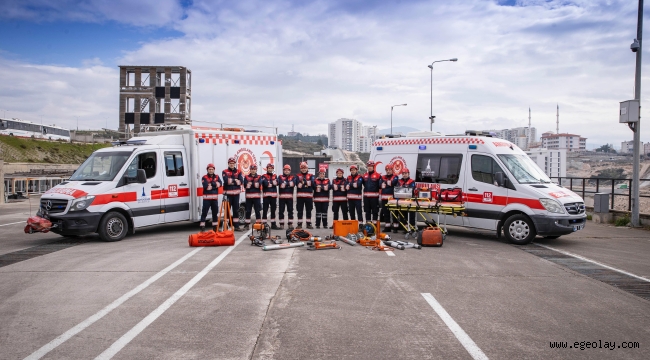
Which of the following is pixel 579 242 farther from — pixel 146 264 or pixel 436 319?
pixel 146 264

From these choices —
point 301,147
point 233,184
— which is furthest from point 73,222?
point 301,147

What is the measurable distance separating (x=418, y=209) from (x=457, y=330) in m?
6.30

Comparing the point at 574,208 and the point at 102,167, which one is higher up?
the point at 102,167

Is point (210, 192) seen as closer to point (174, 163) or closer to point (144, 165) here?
point (174, 163)

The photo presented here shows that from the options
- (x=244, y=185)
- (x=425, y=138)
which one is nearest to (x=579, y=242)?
(x=425, y=138)

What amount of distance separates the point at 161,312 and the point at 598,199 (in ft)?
48.1

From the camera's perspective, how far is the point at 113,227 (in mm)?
11203

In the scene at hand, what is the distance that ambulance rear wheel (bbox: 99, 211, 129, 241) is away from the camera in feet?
35.8

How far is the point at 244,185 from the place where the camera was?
12992 mm

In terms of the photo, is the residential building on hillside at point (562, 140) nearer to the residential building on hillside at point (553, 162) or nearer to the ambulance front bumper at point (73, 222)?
the residential building on hillside at point (553, 162)

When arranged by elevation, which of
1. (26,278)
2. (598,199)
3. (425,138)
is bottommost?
(26,278)

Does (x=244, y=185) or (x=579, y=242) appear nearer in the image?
(x=579, y=242)

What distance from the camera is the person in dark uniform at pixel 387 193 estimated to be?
12.5 metres

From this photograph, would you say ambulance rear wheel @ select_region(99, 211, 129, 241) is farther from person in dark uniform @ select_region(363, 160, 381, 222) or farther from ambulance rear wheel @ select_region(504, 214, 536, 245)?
ambulance rear wheel @ select_region(504, 214, 536, 245)
